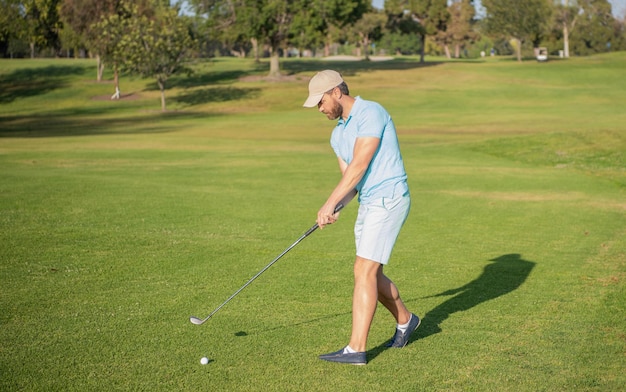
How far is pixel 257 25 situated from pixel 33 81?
77.1ft

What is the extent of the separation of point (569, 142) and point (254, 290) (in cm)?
2334

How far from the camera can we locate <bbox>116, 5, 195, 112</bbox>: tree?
54500mm

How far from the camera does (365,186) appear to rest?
7.16 m

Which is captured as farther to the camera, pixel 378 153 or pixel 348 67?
pixel 348 67

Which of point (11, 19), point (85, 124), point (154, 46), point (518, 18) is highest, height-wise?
point (11, 19)

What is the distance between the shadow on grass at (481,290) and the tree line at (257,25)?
1807 inches

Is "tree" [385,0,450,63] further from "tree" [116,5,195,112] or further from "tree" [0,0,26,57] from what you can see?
"tree" [116,5,195,112]

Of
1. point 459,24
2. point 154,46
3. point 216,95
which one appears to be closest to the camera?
point 154,46

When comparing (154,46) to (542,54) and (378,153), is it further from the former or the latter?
(542,54)

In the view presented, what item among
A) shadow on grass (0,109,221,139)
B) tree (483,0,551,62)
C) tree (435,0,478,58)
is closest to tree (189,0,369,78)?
shadow on grass (0,109,221,139)

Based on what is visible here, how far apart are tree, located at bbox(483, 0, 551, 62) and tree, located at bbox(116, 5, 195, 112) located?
2069 inches

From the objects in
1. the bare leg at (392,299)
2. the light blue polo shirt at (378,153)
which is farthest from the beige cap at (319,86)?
the bare leg at (392,299)

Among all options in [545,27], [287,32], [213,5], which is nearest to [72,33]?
[213,5]

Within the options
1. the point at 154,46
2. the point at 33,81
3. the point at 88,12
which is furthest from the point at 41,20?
the point at 154,46
